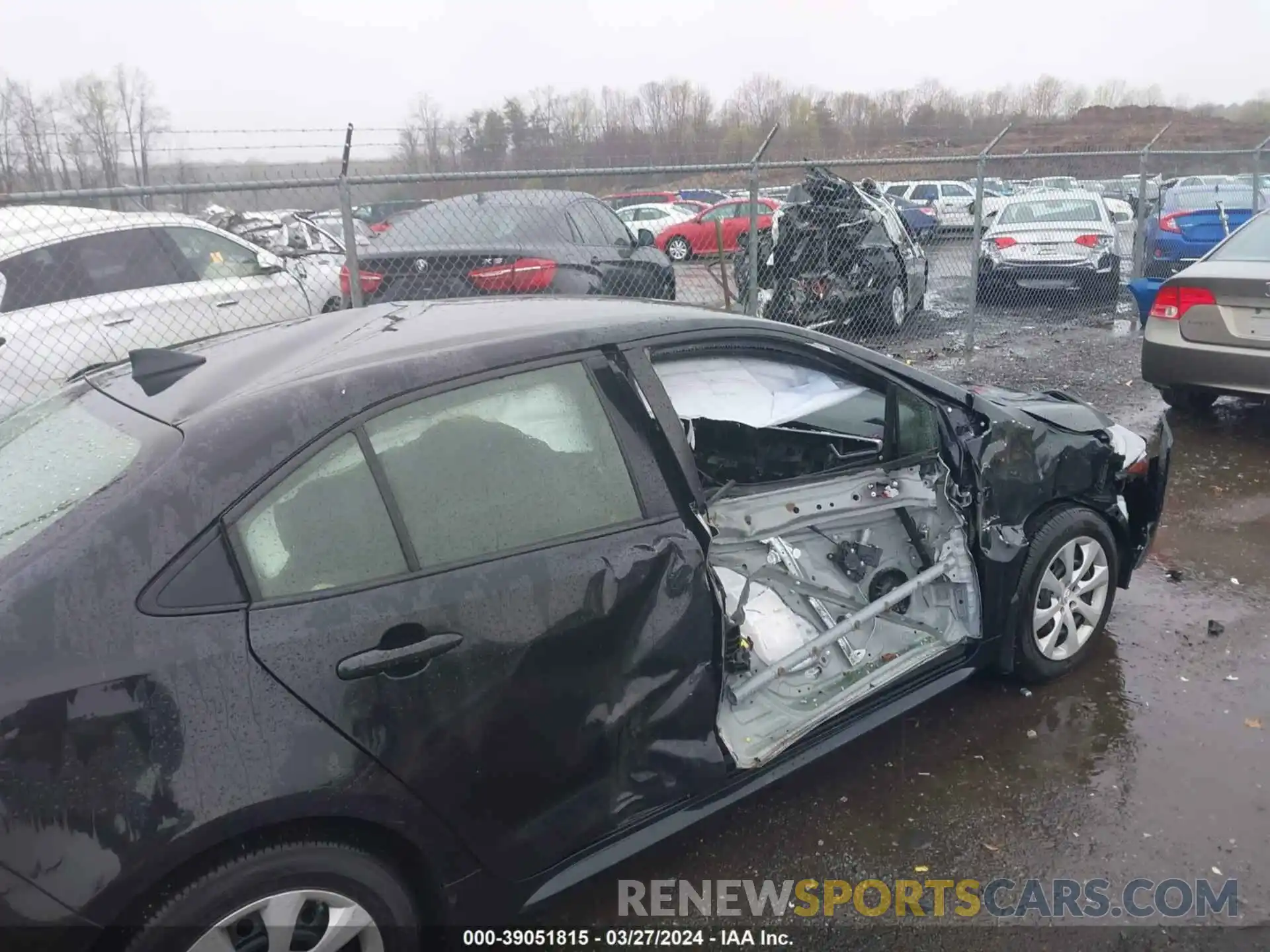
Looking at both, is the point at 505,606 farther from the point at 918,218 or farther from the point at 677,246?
the point at 677,246

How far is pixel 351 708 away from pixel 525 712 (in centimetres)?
41

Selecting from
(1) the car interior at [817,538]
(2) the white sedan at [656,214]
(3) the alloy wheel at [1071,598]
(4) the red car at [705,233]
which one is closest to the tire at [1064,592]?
(3) the alloy wheel at [1071,598]

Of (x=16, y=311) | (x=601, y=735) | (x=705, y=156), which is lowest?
(x=601, y=735)

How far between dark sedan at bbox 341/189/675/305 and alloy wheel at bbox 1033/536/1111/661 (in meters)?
3.56

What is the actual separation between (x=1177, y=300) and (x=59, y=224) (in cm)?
741

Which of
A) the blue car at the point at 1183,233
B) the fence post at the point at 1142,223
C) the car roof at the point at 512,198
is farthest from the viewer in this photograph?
the blue car at the point at 1183,233

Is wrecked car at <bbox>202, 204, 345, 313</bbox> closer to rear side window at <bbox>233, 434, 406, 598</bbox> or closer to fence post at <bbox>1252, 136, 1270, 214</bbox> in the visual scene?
rear side window at <bbox>233, 434, 406, 598</bbox>

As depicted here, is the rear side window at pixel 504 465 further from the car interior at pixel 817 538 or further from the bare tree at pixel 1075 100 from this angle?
the bare tree at pixel 1075 100

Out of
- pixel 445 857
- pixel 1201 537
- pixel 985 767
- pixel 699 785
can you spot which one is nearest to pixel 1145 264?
pixel 1201 537

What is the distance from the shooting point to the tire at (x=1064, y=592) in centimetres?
328

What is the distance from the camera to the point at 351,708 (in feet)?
6.11

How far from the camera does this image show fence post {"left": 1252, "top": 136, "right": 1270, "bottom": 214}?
10195 mm

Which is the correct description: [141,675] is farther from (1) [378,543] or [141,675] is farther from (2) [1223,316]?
(2) [1223,316]

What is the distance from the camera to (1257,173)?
10617 millimetres
